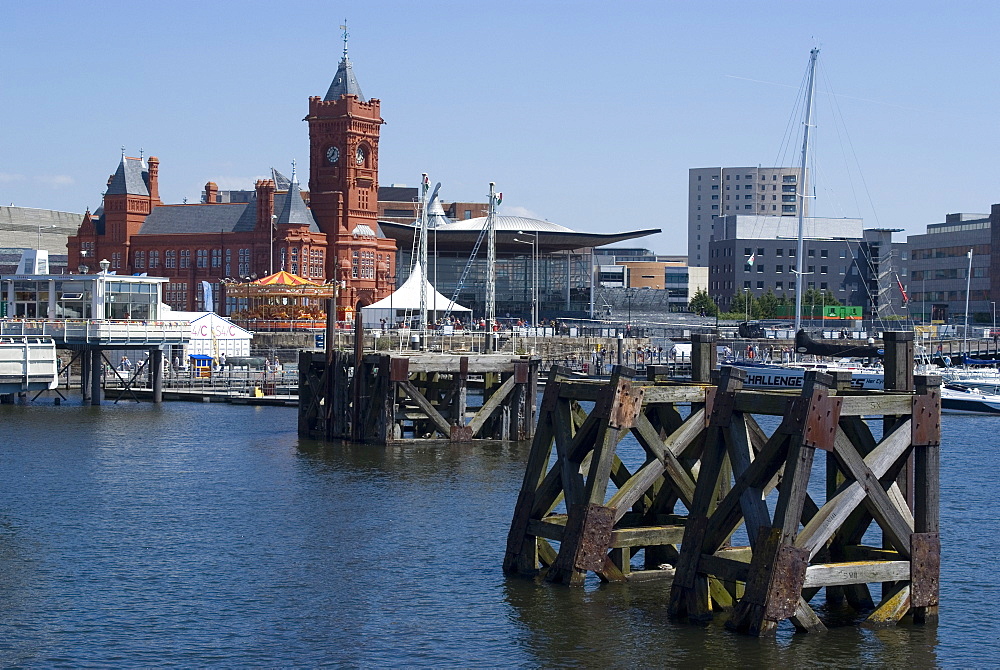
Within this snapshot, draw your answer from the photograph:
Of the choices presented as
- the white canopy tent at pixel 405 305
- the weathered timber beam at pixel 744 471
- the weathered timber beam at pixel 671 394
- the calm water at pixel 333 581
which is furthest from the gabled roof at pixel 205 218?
the weathered timber beam at pixel 744 471

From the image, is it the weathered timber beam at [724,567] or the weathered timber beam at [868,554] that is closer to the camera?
the weathered timber beam at [724,567]

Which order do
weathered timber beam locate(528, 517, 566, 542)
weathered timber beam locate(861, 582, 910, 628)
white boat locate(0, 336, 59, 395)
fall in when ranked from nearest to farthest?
weathered timber beam locate(861, 582, 910, 628)
weathered timber beam locate(528, 517, 566, 542)
white boat locate(0, 336, 59, 395)

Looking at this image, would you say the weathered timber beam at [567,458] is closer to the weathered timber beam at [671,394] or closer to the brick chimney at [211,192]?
the weathered timber beam at [671,394]

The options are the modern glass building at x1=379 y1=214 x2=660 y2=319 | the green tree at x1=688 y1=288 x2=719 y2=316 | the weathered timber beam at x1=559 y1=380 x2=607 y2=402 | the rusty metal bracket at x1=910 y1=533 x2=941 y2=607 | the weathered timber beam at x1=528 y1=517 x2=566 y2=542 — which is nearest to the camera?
the rusty metal bracket at x1=910 y1=533 x2=941 y2=607

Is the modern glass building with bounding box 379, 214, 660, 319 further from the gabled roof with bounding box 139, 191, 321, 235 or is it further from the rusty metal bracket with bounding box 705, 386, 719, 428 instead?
the rusty metal bracket with bounding box 705, 386, 719, 428

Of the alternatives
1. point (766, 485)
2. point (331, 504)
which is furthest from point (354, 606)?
point (331, 504)

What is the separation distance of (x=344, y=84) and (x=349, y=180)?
11074mm

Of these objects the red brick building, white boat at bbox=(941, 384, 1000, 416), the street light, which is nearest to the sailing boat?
white boat at bbox=(941, 384, 1000, 416)

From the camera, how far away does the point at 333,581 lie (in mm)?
30844

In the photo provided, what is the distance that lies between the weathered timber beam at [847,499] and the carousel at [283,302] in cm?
9553

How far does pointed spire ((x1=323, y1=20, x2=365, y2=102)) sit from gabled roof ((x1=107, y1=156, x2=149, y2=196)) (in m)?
23.3

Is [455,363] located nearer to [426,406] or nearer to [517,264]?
[426,406]

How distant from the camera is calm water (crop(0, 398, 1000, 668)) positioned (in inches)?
988

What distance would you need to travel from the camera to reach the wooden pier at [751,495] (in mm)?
23750
